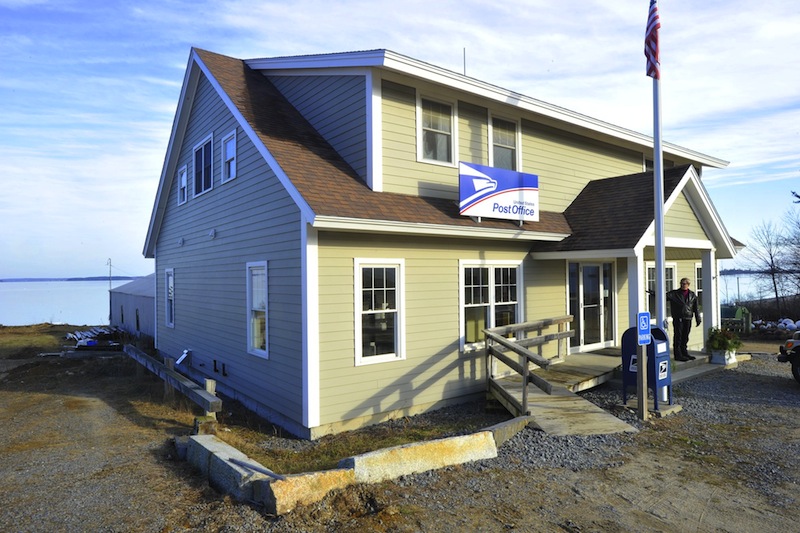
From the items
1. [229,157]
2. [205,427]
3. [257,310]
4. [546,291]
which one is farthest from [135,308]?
[205,427]

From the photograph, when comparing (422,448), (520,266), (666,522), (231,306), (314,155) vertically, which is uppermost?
(314,155)

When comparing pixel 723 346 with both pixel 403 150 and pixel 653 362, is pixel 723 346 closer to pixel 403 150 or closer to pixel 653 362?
pixel 653 362

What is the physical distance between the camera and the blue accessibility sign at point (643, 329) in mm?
8180

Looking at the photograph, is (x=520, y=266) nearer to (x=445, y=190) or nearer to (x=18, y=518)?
(x=445, y=190)

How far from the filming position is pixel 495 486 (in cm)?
558

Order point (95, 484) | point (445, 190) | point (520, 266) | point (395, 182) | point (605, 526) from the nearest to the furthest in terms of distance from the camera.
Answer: point (605, 526) → point (95, 484) → point (395, 182) → point (445, 190) → point (520, 266)

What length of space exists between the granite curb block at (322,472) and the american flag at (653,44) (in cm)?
654

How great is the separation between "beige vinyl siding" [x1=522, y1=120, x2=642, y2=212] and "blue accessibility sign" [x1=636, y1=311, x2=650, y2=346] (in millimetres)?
4360

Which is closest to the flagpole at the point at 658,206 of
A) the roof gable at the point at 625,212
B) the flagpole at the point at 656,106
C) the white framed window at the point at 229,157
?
the flagpole at the point at 656,106

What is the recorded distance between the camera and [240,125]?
1041 cm

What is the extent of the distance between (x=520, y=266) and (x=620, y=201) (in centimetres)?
266

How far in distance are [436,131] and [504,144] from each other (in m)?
1.95

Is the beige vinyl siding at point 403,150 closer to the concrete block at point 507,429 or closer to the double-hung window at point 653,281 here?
the concrete block at point 507,429

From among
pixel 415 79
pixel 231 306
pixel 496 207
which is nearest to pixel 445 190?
pixel 496 207
